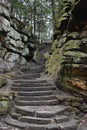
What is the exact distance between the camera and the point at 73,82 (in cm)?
766

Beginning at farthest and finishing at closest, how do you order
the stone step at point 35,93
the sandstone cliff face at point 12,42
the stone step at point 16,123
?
the sandstone cliff face at point 12,42, the stone step at point 35,93, the stone step at point 16,123

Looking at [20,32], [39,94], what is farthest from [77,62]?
[20,32]

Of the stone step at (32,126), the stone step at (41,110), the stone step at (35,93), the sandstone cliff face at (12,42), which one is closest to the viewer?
the stone step at (32,126)

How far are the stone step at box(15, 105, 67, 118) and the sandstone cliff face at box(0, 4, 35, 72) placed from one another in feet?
13.6

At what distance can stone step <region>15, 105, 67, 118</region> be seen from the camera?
6.60m

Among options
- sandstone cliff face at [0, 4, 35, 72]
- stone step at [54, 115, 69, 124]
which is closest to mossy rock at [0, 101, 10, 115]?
stone step at [54, 115, 69, 124]

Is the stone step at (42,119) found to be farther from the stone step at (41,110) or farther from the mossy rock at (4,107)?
the mossy rock at (4,107)

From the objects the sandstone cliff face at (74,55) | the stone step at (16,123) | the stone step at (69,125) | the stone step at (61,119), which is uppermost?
the sandstone cliff face at (74,55)

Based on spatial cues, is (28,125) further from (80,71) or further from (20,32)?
(20,32)

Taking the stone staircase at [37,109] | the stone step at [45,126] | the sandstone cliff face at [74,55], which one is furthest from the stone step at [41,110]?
the sandstone cliff face at [74,55]

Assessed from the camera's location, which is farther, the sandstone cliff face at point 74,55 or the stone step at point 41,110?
the sandstone cliff face at point 74,55

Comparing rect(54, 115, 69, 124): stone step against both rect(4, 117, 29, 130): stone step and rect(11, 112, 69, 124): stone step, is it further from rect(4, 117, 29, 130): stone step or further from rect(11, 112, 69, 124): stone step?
rect(4, 117, 29, 130): stone step

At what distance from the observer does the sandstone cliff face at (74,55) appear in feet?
24.7

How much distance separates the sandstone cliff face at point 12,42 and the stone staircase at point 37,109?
9.13 feet
